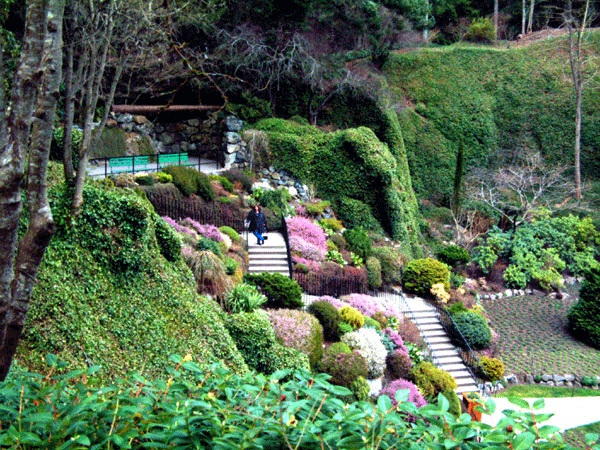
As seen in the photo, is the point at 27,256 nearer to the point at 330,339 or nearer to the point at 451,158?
the point at 330,339

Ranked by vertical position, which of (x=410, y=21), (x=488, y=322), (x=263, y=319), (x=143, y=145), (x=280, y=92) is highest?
(x=410, y=21)

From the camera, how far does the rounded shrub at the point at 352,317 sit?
1680 cm

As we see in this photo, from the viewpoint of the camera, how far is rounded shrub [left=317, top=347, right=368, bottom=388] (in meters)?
14.3

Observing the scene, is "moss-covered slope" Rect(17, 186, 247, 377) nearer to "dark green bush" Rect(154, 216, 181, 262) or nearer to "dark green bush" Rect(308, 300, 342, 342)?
"dark green bush" Rect(154, 216, 181, 262)

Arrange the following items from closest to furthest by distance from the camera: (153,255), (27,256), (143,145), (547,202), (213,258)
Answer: (27,256) → (153,255) → (213,258) → (143,145) → (547,202)

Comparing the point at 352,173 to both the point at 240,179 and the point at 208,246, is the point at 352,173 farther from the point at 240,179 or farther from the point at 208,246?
the point at 208,246

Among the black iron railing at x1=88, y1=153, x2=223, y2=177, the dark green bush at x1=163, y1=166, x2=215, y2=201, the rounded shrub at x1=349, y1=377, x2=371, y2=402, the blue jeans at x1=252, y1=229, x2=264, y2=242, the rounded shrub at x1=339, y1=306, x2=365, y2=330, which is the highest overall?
the black iron railing at x1=88, y1=153, x2=223, y2=177

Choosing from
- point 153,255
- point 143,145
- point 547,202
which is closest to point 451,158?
point 547,202

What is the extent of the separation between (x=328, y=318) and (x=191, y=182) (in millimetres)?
7206

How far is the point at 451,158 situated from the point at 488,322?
1462cm

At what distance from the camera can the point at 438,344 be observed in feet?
62.0

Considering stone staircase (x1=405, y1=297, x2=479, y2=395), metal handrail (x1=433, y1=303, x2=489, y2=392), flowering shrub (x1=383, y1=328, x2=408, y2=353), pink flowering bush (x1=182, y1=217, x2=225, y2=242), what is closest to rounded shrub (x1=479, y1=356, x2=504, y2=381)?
metal handrail (x1=433, y1=303, x2=489, y2=392)

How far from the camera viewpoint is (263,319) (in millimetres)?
13734

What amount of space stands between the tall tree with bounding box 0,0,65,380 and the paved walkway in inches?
509
